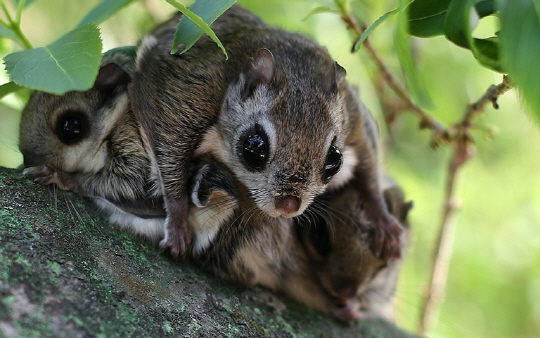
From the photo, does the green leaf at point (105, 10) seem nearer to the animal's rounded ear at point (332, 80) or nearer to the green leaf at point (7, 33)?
the green leaf at point (7, 33)

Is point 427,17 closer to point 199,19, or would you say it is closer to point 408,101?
point 199,19

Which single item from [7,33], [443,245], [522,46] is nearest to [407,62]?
[522,46]

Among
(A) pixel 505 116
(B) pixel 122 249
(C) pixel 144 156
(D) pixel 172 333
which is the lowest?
(D) pixel 172 333

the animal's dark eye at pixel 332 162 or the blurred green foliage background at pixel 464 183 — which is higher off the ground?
the blurred green foliage background at pixel 464 183

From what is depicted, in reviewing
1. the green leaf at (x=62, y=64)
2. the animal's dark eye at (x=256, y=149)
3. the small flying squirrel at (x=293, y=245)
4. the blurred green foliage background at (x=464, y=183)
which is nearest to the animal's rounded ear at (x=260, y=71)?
the animal's dark eye at (x=256, y=149)

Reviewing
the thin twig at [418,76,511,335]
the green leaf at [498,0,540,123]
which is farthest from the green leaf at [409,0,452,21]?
the thin twig at [418,76,511,335]

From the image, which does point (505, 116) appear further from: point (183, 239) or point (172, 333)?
point (172, 333)

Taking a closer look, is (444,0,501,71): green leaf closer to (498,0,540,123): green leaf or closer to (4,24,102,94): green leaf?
(498,0,540,123): green leaf

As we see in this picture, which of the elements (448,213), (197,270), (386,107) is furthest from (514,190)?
(197,270)
